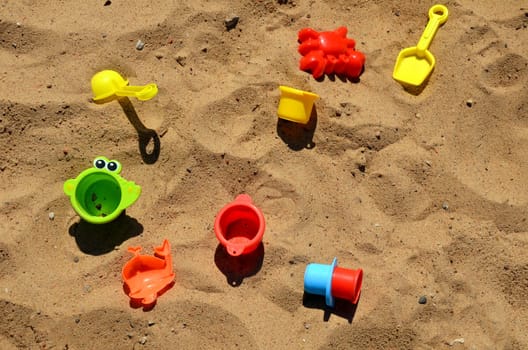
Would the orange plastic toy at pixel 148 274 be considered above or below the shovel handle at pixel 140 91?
below

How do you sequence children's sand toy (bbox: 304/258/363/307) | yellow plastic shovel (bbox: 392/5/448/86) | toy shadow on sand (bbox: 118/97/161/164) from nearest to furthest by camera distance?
1. children's sand toy (bbox: 304/258/363/307)
2. toy shadow on sand (bbox: 118/97/161/164)
3. yellow plastic shovel (bbox: 392/5/448/86)

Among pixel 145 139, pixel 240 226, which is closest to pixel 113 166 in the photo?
pixel 145 139

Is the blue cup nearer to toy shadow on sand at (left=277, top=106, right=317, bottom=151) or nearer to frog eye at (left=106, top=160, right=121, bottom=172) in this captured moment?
toy shadow on sand at (left=277, top=106, right=317, bottom=151)

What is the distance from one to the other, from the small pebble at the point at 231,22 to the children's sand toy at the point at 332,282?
3.66 ft

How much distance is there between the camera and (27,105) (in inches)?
97.2

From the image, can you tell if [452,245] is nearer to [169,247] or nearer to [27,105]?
[169,247]

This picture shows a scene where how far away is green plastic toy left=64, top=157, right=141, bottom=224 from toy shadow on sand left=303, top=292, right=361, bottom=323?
0.74 metres

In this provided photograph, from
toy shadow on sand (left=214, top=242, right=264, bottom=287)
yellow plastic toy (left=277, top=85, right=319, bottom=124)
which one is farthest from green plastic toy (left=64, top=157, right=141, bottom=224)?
yellow plastic toy (left=277, top=85, right=319, bottom=124)

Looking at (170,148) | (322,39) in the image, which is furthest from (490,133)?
(170,148)

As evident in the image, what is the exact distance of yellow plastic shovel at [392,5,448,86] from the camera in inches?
100

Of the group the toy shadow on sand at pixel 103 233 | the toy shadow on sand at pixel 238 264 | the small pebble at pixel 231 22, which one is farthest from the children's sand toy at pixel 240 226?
the small pebble at pixel 231 22

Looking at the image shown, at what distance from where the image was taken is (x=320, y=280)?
2.14 metres

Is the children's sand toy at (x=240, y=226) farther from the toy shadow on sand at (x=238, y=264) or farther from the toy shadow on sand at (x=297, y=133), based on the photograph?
the toy shadow on sand at (x=297, y=133)

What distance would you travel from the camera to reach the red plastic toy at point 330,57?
2512 millimetres
